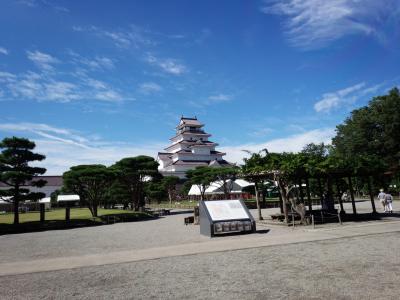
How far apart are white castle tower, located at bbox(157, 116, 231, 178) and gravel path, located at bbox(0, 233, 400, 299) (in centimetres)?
6698

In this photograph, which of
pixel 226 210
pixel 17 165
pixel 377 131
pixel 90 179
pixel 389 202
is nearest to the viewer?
pixel 226 210

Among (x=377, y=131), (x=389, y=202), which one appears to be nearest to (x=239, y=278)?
(x=389, y=202)

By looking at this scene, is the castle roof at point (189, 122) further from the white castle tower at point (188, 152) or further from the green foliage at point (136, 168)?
the green foliage at point (136, 168)

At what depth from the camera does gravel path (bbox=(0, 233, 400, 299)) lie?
6.30 metres

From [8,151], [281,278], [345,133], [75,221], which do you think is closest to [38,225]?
[75,221]

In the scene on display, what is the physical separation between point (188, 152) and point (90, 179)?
54.2m

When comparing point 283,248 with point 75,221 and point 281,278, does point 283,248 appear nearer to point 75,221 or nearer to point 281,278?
point 281,278

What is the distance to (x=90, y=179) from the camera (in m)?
28.3

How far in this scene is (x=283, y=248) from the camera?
10875 millimetres

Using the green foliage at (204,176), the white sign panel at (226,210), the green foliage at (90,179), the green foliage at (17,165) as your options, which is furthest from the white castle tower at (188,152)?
the white sign panel at (226,210)

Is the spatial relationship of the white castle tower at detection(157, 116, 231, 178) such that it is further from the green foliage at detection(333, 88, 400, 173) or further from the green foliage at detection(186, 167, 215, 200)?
the green foliage at detection(186, 167, 215, 200)

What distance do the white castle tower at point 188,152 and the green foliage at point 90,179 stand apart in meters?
47.8

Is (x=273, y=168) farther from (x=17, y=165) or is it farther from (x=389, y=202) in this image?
(x=17, y=165)

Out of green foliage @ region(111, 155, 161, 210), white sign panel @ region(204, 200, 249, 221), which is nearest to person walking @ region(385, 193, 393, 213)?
white sign panel @ region(204, 200, 249, 221)
